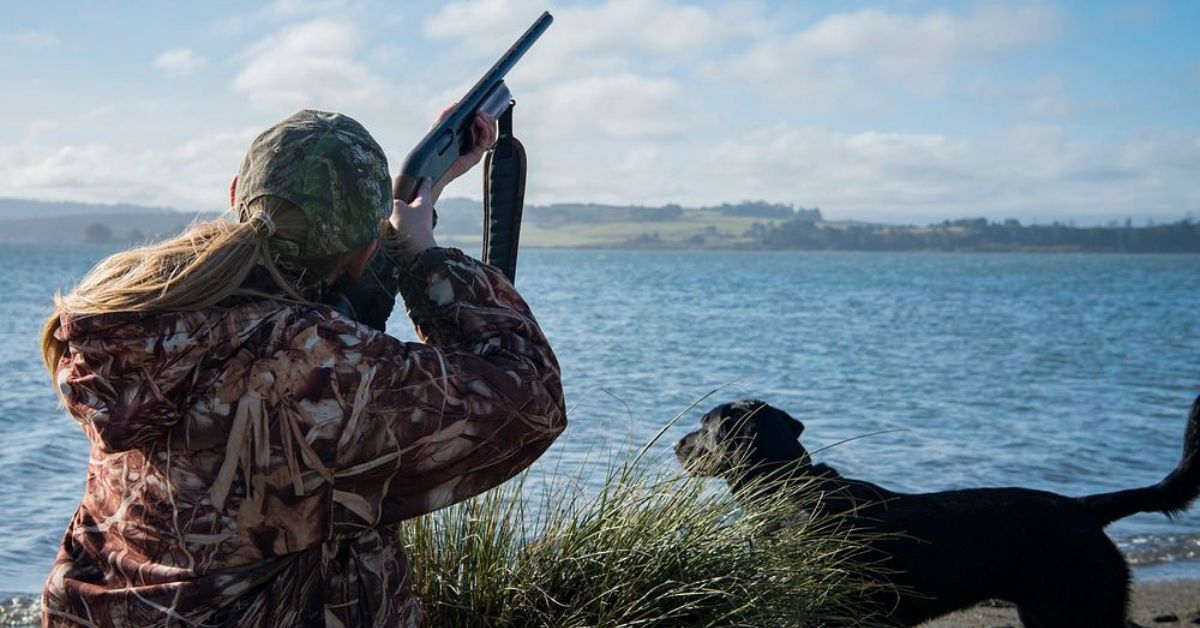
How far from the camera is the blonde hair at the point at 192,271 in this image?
179cm

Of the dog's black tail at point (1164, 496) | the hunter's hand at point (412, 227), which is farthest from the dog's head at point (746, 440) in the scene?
the hunter's hand at point (412, 227)

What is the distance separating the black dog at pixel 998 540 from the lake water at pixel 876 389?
80 cm

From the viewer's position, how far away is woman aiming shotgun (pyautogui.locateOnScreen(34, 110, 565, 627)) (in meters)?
1.82

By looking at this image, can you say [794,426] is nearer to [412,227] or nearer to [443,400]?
[412,227]

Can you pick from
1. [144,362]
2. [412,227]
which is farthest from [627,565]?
[144,362]

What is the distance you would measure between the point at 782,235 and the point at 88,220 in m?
77.1

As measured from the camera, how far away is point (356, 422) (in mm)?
1897

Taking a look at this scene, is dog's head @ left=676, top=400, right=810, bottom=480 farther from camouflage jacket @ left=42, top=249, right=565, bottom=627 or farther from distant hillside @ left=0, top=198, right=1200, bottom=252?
distant hillside @ left=0, top=198, right=1200, bottom=252

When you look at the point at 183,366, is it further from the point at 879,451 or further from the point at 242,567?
the point at 879,451

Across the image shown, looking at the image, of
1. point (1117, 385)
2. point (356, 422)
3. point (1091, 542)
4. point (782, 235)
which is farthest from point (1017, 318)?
point (782, 235)

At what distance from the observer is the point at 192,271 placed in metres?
1.81

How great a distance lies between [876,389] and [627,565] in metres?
14.0

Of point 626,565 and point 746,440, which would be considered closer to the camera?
point 626,565

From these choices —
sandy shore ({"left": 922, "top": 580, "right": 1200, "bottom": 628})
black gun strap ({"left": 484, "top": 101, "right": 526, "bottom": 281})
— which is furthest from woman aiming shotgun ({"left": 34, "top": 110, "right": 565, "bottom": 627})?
sandy shore ({"left": 922, "top": 580, "right": 1200, "bottom": 628})
